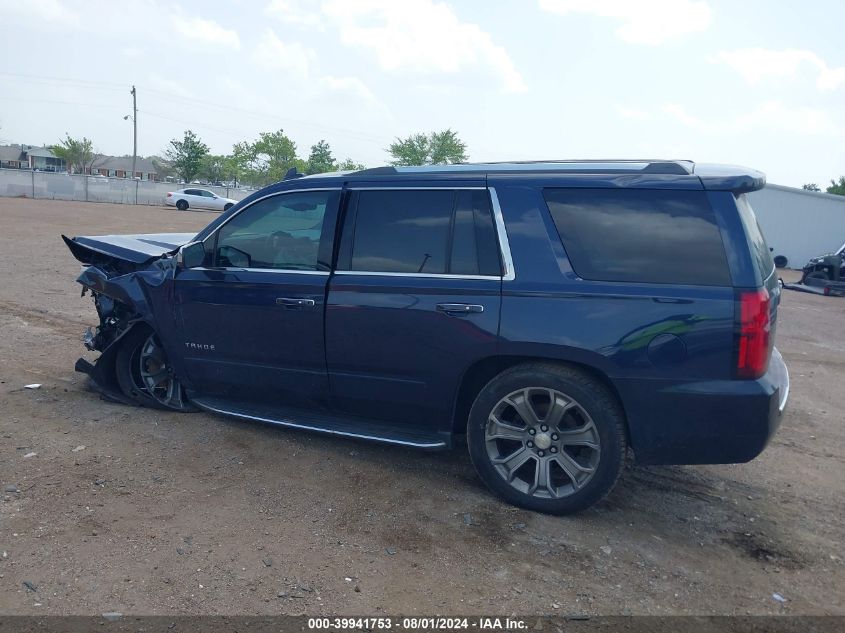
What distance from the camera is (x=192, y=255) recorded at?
16.1 feet

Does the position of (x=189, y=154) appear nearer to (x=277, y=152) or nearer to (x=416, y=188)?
(x=277, y=152)

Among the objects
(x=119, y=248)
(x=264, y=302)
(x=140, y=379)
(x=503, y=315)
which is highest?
(x=119, y=248)

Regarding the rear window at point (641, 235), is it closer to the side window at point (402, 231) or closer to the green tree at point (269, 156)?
the side window at point (402, 231)

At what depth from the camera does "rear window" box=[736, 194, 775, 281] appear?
3.71 m

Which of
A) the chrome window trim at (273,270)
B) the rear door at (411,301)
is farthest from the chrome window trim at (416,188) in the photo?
the chrome window trim at (273,270)

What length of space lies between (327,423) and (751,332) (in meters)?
2.60

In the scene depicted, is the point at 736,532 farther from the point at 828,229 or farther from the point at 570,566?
the point at 828,229

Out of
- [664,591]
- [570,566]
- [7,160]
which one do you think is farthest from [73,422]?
[7,160]

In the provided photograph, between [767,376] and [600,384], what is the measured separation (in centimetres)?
85

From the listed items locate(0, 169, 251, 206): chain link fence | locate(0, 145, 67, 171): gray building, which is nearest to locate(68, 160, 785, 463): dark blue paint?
locate(0, 169, 251, 206): chain link fence

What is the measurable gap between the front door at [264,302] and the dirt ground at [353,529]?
484mm

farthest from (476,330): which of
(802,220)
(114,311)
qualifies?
(802,220)

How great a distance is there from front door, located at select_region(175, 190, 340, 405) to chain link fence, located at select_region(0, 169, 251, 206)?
34.5m

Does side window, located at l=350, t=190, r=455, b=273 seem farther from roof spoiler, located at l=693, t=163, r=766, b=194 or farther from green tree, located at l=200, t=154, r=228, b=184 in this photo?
green tree, located at l=200, t=154, r=228, b=184
